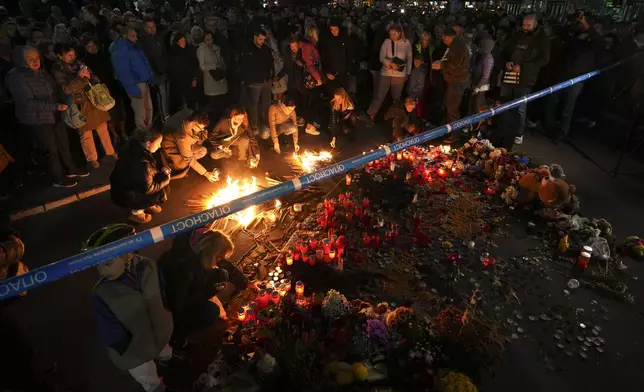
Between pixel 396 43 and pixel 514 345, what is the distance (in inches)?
271

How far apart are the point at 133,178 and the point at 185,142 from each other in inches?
46.6

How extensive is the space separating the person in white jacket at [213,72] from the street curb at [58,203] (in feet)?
9.64

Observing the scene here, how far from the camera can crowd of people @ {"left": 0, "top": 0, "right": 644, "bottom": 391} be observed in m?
6.47

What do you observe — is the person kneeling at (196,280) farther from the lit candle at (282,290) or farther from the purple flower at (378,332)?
the purple flower at (378,332)

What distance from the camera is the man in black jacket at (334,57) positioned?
9531 millimetres

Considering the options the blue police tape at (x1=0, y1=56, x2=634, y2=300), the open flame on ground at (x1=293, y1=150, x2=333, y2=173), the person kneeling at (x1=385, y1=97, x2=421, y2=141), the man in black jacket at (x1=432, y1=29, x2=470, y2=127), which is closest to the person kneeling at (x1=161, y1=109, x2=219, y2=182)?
the open flame on ground at (x1=293, y1=150, x2=333, y2=173)

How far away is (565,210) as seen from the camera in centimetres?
614

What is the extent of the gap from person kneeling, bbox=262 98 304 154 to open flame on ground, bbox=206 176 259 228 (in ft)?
5.40

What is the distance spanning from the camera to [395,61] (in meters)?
8.89

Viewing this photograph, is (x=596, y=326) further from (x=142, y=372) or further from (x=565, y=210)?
(x=142, y=372)

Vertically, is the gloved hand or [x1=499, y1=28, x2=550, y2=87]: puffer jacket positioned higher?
[x1=499, y1=28, x2=550, y2=87]: puffer jacket

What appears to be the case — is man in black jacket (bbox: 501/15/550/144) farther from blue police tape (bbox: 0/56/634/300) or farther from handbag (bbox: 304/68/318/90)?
blue police tape (bbox: 0/56/634/300)

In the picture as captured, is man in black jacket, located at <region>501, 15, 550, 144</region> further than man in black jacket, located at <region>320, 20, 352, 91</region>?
No

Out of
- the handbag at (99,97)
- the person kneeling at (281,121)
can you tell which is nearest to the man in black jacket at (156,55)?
the handbag at (99,97)
